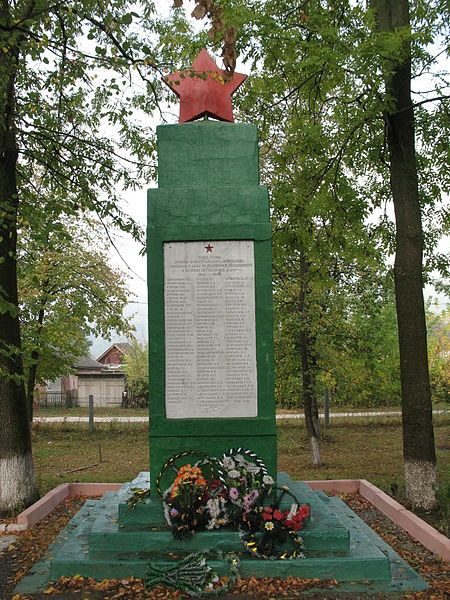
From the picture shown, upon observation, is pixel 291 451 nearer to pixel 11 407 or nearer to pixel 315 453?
pixel 315 453

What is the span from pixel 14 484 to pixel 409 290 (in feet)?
18.2

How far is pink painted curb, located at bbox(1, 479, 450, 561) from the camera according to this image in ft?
19.1

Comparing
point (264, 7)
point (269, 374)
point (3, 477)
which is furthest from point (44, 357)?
point (269, 374)

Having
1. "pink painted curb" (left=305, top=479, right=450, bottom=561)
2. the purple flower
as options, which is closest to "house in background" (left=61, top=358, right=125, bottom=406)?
"pink painted curb" (left=305, top=479, right=450, bottom=561)

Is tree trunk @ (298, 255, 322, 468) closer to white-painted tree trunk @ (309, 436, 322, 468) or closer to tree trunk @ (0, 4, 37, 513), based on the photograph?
white-painted tree trunk @ (309, 436, 322, 468)

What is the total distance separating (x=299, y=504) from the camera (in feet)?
16.7

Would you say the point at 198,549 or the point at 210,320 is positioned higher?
the point at 210,320

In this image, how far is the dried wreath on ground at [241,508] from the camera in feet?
15.7

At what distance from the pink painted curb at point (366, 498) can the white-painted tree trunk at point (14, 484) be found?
0.88 ft

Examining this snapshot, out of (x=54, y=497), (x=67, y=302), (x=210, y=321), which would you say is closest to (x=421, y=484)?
(x=210, y=321)

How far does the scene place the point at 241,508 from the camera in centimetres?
495

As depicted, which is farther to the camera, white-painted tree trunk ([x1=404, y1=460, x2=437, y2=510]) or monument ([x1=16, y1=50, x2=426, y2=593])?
white-painted tree trunk ([x1=404, y1=460, x2=437, y2=510])

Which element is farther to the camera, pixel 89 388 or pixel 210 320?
pixel 89 388

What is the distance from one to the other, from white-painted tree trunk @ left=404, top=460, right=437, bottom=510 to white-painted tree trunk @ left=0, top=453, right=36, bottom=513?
4783mm
